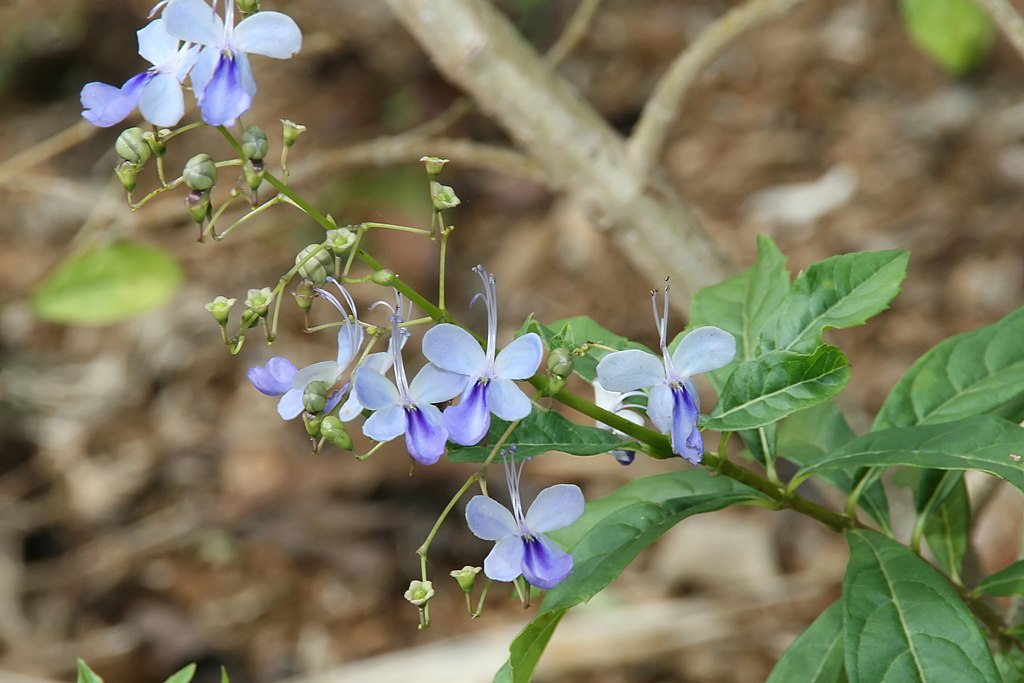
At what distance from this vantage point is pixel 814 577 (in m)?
3.63

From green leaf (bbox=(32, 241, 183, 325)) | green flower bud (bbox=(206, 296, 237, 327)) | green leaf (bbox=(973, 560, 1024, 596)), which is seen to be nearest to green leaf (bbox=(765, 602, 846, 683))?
green leaf (bbox=(973, 560, 1024, 596))

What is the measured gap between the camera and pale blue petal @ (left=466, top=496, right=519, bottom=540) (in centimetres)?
146

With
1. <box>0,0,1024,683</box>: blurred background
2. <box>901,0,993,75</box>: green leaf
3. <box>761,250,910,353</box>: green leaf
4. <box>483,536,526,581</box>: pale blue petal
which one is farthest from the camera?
<box>0,0,1024,683</box>: blurred background

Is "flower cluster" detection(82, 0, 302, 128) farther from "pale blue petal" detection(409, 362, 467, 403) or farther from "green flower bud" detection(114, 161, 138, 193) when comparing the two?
"pale blue petal" detection(409, 362, 467, 403)

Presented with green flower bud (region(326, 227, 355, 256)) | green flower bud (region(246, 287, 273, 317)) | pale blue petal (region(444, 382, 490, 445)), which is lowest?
pale blue petal (region(444, 382, 490, 445))

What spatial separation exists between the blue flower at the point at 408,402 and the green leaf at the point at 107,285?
7.99 ft

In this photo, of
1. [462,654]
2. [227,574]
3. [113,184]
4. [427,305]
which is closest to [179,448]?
[227,574]

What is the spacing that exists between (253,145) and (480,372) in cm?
39

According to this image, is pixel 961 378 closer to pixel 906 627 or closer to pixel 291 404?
pixel 906 627

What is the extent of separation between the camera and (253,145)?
135 centimetres

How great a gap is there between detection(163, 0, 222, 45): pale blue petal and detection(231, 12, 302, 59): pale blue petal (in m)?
0.03

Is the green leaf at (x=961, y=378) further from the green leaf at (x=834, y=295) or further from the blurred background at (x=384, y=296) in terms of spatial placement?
the blurred background at (x=384, y=296)

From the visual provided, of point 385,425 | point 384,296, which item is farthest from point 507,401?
point 384,296

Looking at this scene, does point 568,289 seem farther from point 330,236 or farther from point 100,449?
point 330,236
